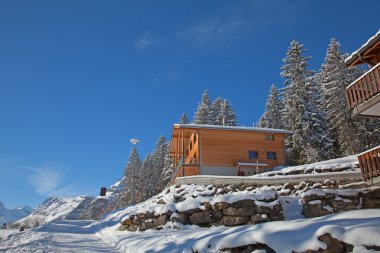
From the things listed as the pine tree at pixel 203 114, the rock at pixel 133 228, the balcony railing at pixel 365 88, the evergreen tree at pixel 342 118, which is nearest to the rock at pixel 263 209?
the rock at pixel 133 228

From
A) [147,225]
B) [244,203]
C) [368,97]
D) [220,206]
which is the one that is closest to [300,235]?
[244,203]

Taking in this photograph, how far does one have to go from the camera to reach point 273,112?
147 feet

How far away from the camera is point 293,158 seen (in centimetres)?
3628

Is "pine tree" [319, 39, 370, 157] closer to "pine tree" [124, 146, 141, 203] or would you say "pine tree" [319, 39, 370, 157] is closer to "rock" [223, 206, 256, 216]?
"rock" [223, 206, 256, 216]

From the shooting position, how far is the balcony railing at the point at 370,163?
550 inches

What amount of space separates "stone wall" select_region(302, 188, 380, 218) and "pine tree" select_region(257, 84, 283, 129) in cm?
3037

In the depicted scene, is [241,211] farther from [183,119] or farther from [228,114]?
[183,119]

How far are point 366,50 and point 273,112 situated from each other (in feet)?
98.2

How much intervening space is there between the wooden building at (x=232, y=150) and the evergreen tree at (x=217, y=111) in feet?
54.3

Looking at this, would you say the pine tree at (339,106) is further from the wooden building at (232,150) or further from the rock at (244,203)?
the rock at (244,203)

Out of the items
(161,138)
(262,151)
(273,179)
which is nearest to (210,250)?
(273,179)

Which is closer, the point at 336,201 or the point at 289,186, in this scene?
the point at 336,201

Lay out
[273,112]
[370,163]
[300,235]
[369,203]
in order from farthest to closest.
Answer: [273,112] → [370,163] → [369,203] → [300,235]

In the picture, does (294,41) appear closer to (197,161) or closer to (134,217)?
(197,161)
